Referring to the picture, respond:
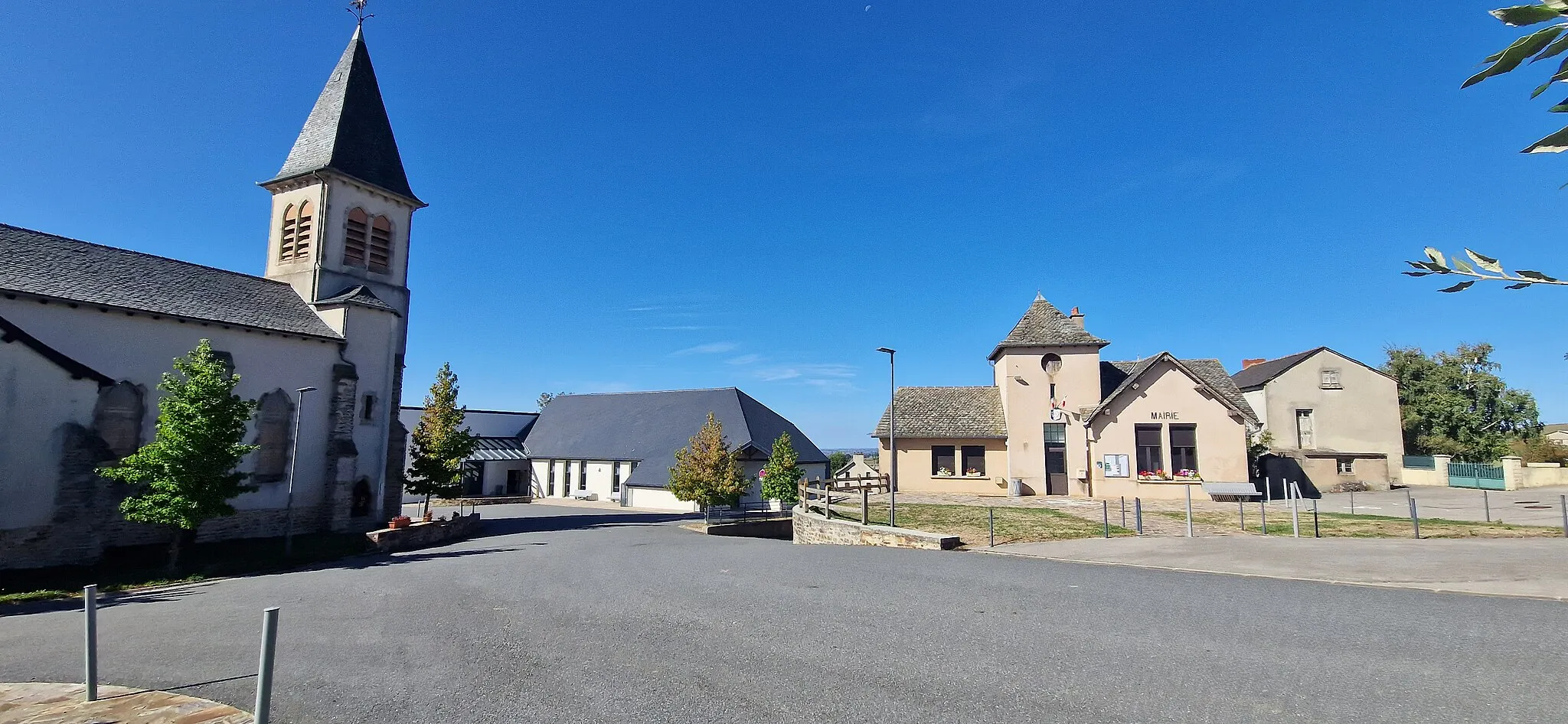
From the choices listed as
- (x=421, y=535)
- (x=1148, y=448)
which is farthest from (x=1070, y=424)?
(x=421, y=535)

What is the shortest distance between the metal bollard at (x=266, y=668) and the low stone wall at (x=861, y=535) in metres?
14.2

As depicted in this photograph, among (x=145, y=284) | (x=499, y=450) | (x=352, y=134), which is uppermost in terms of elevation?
(x=352, y=134)

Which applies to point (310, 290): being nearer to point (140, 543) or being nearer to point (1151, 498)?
point (140, 543)

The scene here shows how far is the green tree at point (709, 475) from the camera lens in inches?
1254

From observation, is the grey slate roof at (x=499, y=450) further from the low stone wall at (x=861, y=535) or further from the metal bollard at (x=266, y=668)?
the metal bollard at (x=266, y=668)

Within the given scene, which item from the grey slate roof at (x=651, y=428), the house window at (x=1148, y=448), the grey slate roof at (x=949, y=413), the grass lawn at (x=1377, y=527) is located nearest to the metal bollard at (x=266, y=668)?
the grass lawn at (x=1377, y=527)

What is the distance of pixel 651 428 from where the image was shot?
5109 centimetres

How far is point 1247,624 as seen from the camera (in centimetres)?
905

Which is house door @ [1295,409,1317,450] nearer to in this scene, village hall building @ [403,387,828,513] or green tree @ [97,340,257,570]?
village hall building @ [403,387,828,513]

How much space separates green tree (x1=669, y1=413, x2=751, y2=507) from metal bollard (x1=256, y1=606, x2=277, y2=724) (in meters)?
26.4

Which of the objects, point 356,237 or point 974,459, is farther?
point 974,459

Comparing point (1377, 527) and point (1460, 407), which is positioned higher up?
point (1460, 407)

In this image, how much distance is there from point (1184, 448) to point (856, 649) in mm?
26775

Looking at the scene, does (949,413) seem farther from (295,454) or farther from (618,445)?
(295,454)
